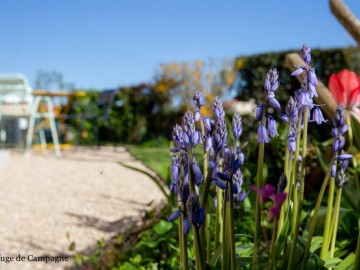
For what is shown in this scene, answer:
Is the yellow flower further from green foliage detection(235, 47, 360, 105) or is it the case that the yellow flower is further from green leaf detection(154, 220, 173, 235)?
green leaf detection(154, 220, 173, 235)

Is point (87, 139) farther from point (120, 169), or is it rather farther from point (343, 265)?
point (343, 265)

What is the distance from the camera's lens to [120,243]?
2477 millimetres

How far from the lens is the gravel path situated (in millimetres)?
2943

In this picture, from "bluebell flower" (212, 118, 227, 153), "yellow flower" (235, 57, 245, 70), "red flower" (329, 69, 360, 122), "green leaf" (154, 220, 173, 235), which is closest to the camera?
"bluebell flower" (212, 118, 227, 153)

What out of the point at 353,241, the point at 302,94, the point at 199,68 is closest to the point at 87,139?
the point at 199,68

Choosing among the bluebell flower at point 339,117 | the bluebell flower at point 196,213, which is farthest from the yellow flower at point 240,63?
the bluebell flower at point 196,213

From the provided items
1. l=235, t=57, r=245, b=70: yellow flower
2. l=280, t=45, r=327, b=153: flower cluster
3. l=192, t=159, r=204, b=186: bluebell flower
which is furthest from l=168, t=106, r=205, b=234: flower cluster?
l=235, t=57, r=245, b=70: yellow flower

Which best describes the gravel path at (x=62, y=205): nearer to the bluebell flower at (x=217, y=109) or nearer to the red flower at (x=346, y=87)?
the red flower at (x=346, y=87)

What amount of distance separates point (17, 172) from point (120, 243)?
13.5 feet

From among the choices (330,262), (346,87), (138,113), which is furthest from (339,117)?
(138,113)

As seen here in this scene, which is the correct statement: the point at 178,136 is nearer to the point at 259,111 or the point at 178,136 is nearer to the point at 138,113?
the point at 259,111

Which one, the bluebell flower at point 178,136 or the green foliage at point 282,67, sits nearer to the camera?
the bluebell flower at point 178,136

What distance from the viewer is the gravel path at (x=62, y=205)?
2.94 meters

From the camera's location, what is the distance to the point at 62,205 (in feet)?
13.3
